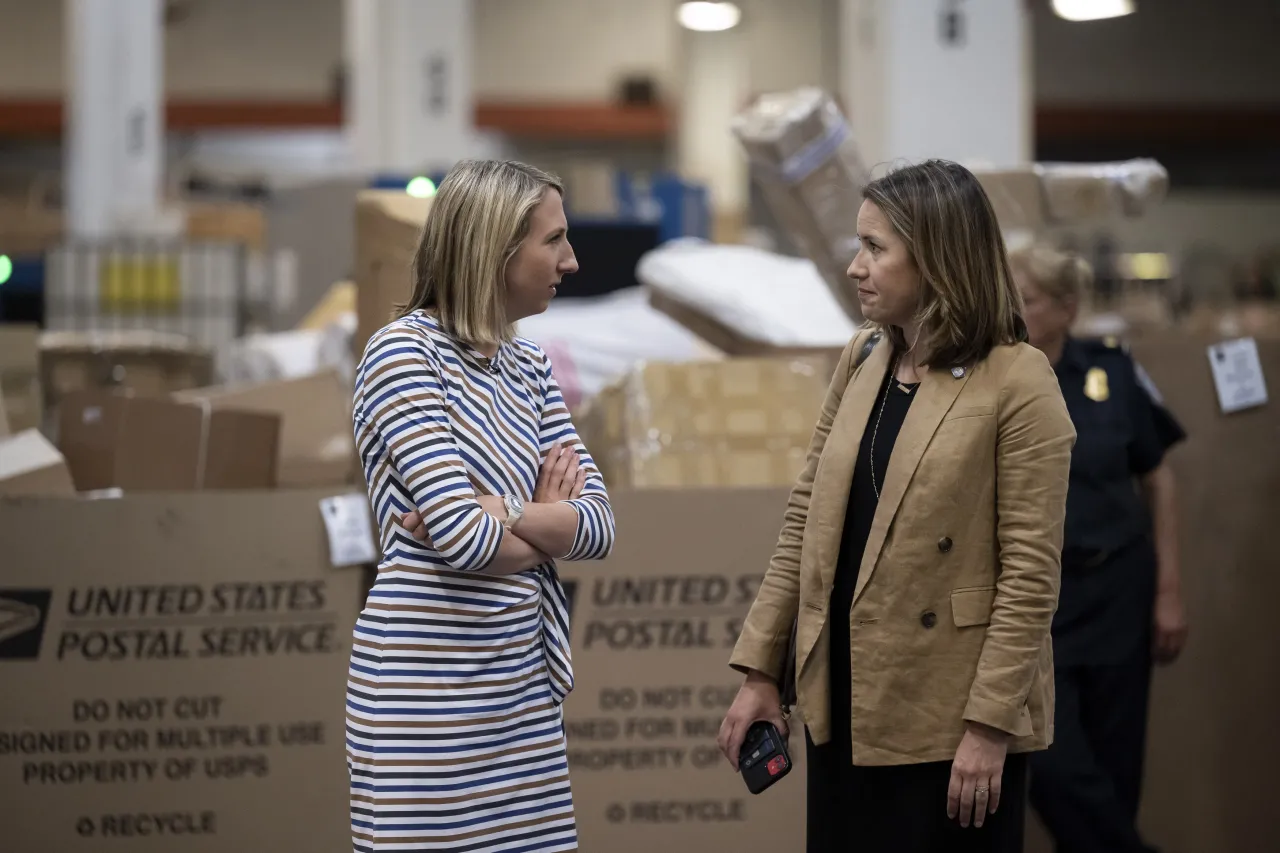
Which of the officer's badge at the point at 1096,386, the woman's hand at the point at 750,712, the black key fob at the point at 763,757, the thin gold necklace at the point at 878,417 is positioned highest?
the thin gold necklace at the point at 878,417

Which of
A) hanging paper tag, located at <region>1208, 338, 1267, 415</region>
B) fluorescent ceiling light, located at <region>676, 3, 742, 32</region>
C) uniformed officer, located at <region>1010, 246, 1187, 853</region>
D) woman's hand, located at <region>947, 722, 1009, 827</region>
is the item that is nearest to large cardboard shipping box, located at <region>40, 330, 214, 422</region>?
uniformed officer, located at <region>1010, 246, 1187, 853</region>

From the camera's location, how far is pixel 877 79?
6.88 meters

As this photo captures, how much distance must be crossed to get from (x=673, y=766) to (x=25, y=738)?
47.2 inches

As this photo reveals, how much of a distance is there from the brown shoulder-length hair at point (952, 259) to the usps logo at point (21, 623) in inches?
72.2

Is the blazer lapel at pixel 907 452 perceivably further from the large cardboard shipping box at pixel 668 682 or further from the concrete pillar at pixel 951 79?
the concrete pillar at pixel 951 79

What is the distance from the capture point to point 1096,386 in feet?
9.28

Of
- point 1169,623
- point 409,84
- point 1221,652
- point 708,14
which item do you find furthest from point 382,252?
point 708,14

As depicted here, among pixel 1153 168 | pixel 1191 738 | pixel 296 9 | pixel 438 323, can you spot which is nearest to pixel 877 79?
pixel 1153 168

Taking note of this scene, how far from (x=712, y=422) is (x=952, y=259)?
1463 mm

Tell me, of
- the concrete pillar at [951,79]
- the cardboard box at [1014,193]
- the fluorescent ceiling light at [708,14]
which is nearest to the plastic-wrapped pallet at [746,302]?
the cardboard box at [1014,193]

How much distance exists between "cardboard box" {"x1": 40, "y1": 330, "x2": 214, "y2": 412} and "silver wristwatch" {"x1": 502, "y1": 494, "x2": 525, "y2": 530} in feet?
10.4

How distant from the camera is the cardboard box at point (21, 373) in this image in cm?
386

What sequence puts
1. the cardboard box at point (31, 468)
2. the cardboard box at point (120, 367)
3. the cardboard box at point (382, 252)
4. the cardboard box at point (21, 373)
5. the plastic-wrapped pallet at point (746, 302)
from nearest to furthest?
the cardboard box at point (382, 252)
the cardboard box at point (31, 468)
the plastic-wrapped pallet at point (746, 302)
the cardboard box at point (21, 373)
the cardboard box at point (120, 367)

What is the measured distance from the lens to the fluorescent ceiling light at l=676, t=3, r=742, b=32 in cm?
1164
